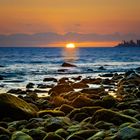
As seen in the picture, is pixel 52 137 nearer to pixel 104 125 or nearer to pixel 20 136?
pixel 20 136

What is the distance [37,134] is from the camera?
11.1 m

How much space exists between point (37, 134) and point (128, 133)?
8.22 ft

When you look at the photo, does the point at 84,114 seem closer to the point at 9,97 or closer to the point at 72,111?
the point at 72,111

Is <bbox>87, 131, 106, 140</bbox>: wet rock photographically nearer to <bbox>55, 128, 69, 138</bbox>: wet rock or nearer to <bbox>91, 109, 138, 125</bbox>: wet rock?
<bbox>55, 128, 69, 138</bbox>: wet rock

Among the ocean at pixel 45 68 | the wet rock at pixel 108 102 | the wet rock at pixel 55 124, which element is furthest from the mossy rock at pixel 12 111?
the ocean at pixel 45 68

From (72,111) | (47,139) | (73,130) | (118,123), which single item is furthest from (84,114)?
(47,139)

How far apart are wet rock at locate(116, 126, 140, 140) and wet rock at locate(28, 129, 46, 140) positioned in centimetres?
213

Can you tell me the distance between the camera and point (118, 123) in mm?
12531

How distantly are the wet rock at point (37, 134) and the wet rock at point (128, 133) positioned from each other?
2130 millimetres

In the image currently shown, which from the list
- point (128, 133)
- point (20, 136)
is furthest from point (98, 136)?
point (20, 136)

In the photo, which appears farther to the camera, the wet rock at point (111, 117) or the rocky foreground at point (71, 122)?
the wet rock at point (111, 117)

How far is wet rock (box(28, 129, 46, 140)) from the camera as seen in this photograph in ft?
36.2

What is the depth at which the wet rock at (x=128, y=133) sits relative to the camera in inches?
394

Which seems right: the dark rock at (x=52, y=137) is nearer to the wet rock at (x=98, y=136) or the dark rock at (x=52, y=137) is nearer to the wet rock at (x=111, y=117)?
the wet rock at (x=98, y=136)
